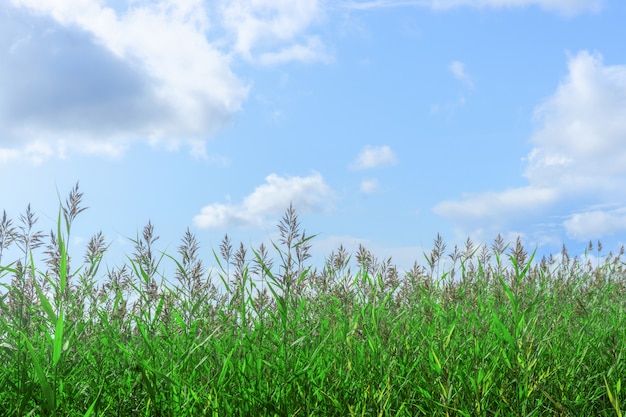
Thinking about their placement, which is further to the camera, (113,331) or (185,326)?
(113,331)

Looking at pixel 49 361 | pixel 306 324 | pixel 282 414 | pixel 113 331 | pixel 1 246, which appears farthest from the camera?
pixel 1 246

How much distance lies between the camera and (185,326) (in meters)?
3.38

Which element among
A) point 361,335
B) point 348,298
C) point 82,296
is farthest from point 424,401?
point 82,296

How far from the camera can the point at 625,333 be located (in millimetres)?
4262

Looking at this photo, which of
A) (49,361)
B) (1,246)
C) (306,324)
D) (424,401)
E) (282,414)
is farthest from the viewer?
(1,246)

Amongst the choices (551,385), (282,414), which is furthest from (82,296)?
(551,385)

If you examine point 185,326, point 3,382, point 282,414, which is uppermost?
point 185,326

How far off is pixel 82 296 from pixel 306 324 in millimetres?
1343

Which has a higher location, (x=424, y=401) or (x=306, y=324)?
(x=306, y=324)

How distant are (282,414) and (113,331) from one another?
127 centimetres

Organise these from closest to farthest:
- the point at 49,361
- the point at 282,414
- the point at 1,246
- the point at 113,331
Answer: the point at 49,361 < the point at 282,414 < the point at 113,331 < the point at 1,246

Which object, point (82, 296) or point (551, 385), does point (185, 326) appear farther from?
point (551, 385)

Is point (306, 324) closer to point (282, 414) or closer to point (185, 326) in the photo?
point (185, 326)

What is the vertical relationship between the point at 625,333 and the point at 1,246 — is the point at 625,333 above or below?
below
